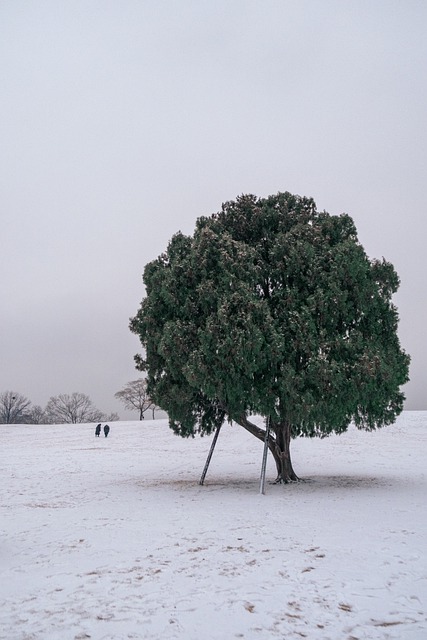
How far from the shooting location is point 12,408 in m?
102

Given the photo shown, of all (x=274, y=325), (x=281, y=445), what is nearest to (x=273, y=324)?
(x=274, y=325)

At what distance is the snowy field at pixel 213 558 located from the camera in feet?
17.6

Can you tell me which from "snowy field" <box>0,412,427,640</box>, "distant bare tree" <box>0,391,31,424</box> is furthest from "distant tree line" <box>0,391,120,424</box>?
"snowy field" <box>0,412,427,640</box>

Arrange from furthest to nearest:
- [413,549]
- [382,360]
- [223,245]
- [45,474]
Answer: [45,474] → [223,245] → [382,360] → [413,549]

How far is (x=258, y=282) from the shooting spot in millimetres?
16859

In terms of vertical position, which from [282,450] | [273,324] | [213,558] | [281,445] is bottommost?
[213,558]

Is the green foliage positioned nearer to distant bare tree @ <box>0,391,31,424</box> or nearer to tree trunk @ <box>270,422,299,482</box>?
tree trunk @ <box>270,422,299,482</box>

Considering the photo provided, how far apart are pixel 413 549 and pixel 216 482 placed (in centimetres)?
1198

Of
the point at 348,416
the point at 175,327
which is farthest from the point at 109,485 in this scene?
the point at 348,416

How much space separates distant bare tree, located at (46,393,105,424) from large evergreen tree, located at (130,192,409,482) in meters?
86.4

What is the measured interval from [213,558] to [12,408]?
106 meters

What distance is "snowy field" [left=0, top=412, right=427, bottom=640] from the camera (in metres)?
5.36

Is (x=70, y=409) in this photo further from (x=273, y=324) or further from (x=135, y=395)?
(x=273, y=324)

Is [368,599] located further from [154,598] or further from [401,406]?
[401,406]
